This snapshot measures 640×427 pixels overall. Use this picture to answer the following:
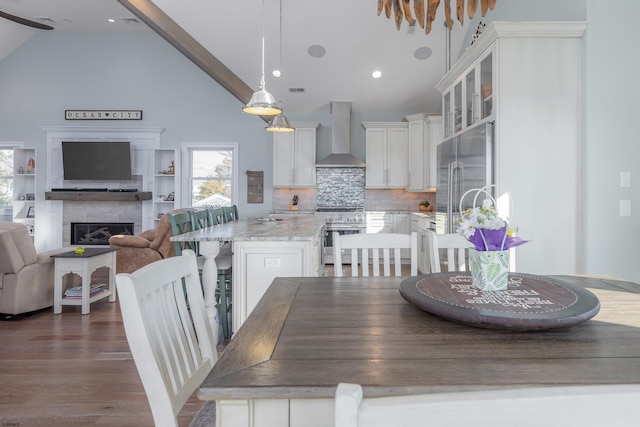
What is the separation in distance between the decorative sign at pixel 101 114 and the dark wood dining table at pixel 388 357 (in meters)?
7.06

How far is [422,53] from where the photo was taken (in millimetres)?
5520

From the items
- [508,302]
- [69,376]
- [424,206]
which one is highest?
[424,206]

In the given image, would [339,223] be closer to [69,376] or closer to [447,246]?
[447,246]

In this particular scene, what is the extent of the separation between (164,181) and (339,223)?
3.47 m

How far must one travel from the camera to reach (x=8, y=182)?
7359 millimetres

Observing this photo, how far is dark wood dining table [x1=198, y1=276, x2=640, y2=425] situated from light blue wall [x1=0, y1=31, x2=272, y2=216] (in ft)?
20.0

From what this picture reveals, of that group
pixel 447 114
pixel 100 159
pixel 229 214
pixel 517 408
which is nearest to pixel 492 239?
pixel 517 408

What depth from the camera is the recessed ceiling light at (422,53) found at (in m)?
Answer: 5.44

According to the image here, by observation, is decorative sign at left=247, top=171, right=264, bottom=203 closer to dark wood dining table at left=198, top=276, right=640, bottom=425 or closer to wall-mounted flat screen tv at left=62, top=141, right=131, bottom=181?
wall-mounted flat screen tv at left=62, top=141, right=131, bottom=181

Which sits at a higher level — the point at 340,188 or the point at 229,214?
the point at 340,188

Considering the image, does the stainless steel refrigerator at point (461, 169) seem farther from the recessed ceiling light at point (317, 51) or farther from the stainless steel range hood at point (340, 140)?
the stainless steel range hood at point (340, 140)

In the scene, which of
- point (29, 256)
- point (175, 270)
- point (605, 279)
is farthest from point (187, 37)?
point (605, 279)

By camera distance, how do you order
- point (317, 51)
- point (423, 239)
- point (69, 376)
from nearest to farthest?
point (69, 376)
point (317, 51)
point (423, 239)

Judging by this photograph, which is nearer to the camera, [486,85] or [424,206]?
[486,85]
